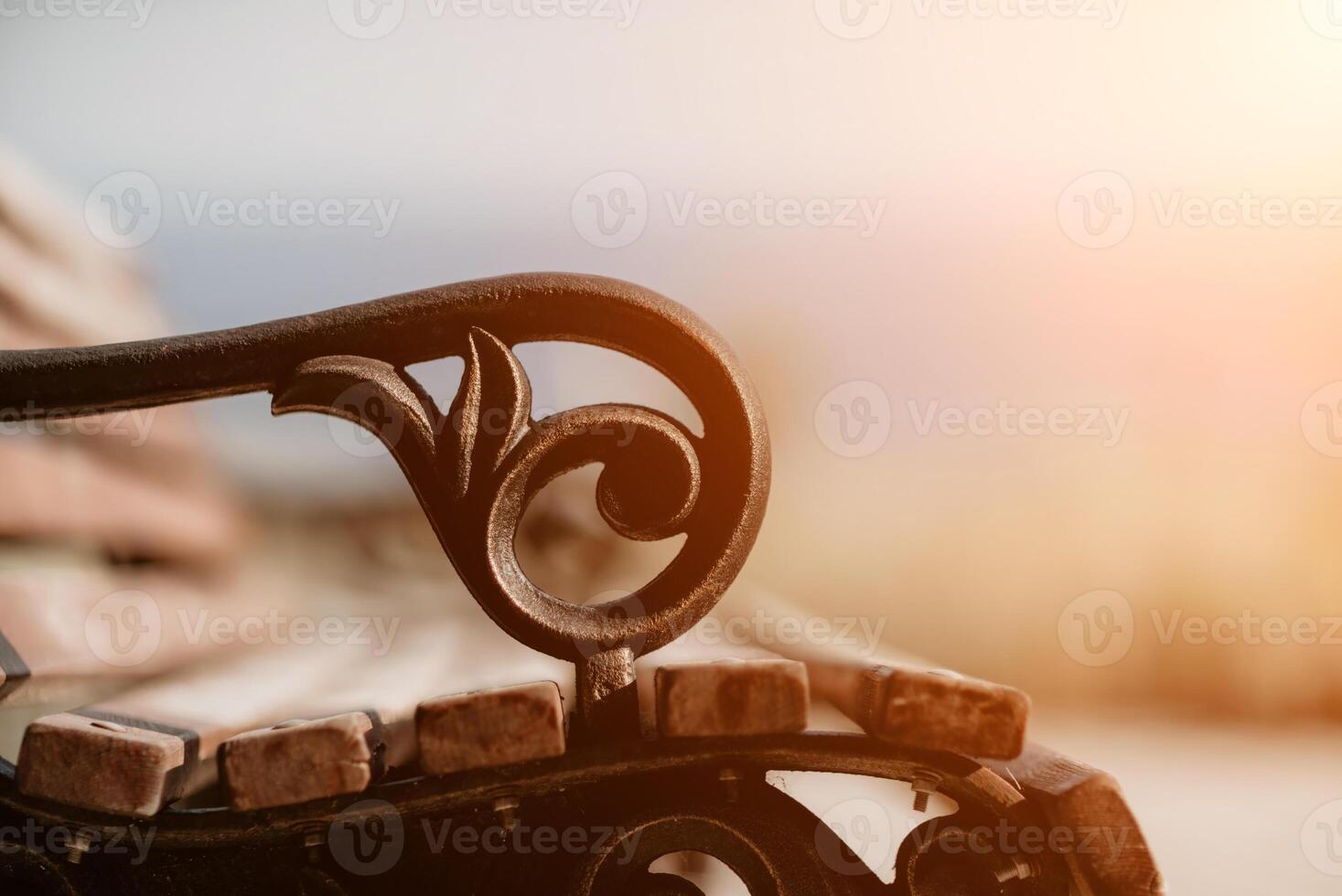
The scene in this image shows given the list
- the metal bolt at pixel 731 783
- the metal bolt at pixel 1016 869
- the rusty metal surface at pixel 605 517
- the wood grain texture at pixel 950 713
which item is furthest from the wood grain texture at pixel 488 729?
the metal bolt at pixel 1016 869

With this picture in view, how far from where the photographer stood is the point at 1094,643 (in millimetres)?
2547

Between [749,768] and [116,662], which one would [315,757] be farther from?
[116,662]

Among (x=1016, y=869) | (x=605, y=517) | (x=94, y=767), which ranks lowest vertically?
(x=1016, y=869)

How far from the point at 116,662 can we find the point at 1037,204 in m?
2.54

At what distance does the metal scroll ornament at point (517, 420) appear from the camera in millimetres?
767

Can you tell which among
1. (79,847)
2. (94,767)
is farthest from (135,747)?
(79,847)

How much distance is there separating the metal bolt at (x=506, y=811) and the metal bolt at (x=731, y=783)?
0.20m

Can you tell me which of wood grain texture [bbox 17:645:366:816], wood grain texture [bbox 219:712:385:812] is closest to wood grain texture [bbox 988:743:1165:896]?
wood grain texture [bbox 219:712:385:812]

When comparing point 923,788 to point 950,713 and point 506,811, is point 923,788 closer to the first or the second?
point 950,713

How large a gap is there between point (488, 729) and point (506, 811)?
10 centimetres

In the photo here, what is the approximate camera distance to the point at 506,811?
77 cm

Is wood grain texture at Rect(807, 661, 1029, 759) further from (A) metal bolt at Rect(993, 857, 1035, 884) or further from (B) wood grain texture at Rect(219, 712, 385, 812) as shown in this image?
(B) wood grain texture at Rect(219, 712, 385, 812)

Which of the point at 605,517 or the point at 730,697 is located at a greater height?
the point at 605,517

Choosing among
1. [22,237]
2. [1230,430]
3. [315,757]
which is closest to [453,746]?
[315,757]
